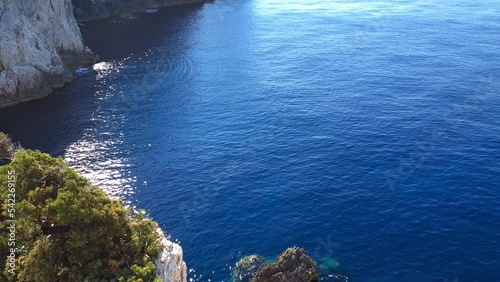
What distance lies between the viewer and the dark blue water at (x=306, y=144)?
2830 inches

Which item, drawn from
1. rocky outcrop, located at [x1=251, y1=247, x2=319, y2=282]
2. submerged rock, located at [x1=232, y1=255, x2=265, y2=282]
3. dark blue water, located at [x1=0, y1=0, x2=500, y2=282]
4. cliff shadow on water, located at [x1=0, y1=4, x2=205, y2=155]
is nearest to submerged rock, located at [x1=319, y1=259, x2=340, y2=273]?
dark blue water, located at [x1=0, y1=0, x2=500, y2=282]

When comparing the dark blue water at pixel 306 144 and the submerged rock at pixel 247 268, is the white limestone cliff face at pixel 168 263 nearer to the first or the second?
the submerged rock at pixel 247 268

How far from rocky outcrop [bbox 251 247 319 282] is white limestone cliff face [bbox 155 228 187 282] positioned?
15568 millimetres

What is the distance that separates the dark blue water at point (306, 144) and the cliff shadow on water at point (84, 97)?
61 cm

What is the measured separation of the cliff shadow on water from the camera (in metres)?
104

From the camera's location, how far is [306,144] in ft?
323

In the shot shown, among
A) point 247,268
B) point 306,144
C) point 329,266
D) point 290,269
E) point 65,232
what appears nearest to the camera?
point 65,232

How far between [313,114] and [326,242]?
45783 mm

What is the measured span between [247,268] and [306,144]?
3845 cm

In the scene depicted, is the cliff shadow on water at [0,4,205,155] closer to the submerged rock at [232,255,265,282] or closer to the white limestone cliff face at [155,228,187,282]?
the submerged rock at [232,255,265,282]

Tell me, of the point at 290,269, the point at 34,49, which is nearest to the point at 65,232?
the point at 290,269

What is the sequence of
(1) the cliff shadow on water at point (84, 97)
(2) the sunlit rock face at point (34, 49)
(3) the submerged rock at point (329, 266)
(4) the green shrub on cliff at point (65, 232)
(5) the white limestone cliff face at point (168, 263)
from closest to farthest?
(4) the green shrub on cliff at point (65, 232) → (5) the white limestone cliff face at point (168, 263) → (3) the submerged rock at point (329, 266) → (1) the cliff shadow on water at point (84, 97) → (2) the sunlit rock face at point (34, 49)

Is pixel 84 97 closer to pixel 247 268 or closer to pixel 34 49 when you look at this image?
pixel 34 49

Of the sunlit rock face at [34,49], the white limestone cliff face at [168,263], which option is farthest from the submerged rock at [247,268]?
the sunlit rock face at [34,49]
